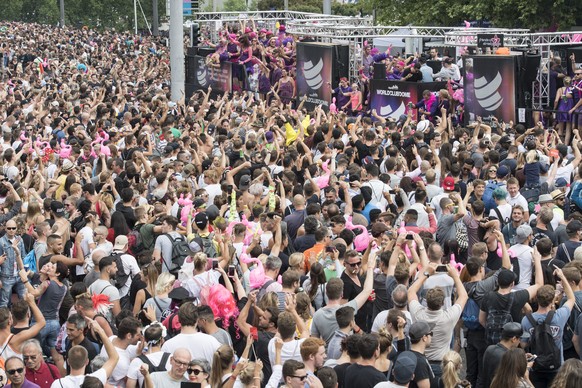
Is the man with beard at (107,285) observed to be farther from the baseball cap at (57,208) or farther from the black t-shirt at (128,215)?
the black t-shirt at (128,215)

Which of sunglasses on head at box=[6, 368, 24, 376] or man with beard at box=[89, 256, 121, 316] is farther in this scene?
man with beard at box=[89, 256, 121, 316]

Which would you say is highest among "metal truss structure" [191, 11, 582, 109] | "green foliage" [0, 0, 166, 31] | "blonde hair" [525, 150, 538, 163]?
"green foliage" [0, 0, 166, 31]

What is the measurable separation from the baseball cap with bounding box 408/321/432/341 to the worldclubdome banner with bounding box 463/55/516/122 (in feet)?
44.7

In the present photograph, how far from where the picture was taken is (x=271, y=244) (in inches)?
456

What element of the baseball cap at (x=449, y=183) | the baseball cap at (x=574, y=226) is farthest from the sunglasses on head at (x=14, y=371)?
the baseball cap at (x=449, y=183)

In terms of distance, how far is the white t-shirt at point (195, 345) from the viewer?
860 cm

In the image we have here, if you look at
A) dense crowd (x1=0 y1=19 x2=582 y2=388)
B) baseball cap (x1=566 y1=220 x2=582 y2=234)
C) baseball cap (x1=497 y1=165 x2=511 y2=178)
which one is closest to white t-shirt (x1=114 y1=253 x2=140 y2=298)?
dense crowd (x1=0 y1=19 x2=582 y2=388)

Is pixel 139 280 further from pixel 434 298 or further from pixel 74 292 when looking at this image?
pixel 434 298

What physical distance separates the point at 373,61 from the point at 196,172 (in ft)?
38.7

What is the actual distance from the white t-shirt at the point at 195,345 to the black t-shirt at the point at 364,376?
118cm

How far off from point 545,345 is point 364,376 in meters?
1.95

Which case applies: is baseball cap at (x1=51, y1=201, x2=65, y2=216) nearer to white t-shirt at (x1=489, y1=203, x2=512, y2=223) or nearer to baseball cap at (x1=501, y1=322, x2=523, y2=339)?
white t-shirt at (x1=489, y1=203, x2=512, y2=223)

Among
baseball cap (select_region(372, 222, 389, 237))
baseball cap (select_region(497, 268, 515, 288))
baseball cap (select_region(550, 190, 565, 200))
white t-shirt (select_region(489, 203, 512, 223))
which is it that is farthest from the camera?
baseball cap (select_region(550, 190, 565, 200))

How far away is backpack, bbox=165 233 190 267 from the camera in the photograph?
11.6m
